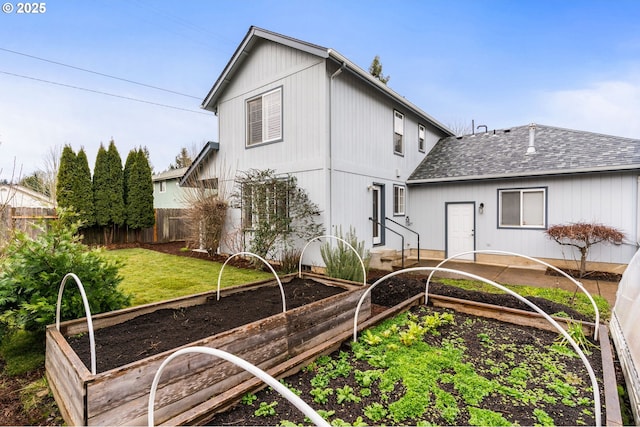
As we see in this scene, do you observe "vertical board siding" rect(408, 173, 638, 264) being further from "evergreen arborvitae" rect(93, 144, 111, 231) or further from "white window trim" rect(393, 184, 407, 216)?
"evergreen arborvitae" rect(93, 144, 111, 231)

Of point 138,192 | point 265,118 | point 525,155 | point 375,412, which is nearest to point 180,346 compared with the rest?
point 375,412

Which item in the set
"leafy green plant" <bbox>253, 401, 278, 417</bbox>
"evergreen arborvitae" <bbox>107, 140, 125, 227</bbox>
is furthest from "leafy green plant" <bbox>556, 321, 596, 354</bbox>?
"evergreen arborvitae" <bbox>107, 140, 125, 227</bbox>

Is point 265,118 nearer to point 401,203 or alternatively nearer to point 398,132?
point 398,132

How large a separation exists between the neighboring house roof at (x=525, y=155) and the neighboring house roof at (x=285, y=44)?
217cm

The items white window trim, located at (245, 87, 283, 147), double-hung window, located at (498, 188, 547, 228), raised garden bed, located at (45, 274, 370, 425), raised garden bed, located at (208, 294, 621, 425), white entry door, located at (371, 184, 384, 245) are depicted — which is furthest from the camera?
white entry door, located at (371, 184, 384, 245)

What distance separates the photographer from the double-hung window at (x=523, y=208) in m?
9.08

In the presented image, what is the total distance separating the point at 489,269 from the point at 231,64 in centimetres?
1004

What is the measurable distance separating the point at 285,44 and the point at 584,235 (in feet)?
30.3

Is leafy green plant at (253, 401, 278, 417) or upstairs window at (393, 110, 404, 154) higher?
upstairs window at (393, 110, 404, 154)

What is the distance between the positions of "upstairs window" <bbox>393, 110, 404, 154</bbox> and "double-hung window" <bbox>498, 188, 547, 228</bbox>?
355 centimetres

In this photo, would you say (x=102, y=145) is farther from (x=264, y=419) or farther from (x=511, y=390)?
(x=511, y=390)

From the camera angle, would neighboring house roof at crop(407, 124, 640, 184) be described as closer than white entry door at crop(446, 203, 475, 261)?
Yes

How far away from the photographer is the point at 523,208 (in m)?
9.34

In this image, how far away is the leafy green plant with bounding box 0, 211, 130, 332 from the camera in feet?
9.73
